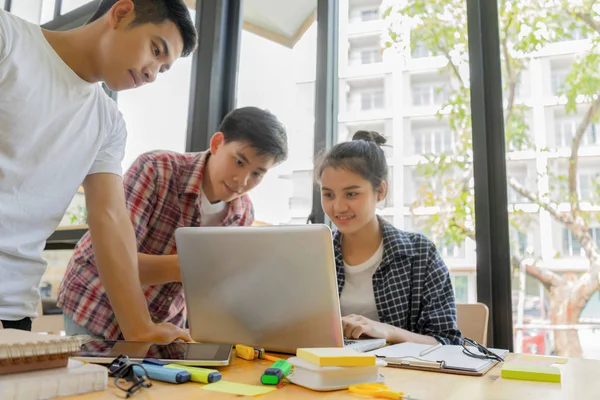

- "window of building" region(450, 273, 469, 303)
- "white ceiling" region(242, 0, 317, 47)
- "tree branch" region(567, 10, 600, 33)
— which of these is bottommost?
"window of building" region(450, 273, 469, 303)

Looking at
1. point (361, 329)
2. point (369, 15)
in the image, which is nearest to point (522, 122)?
point (369, 15)

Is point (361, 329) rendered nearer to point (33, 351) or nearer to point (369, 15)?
point (33, 351)

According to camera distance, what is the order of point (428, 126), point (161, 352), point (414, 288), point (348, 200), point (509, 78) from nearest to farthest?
1. point (161, 352)
2. point (414, 288)
3. point (348, 200)
4. point (509, 78)
5. point (428, 126)

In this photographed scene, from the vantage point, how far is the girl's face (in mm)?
1495

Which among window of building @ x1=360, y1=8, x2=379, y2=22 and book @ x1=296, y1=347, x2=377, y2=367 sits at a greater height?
window of building @ x1=360, y1=8, x2=379, y2=22

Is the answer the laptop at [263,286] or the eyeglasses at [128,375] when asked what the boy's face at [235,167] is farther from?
the eyeglasses at [128,375]

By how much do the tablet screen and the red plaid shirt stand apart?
1.68 feet

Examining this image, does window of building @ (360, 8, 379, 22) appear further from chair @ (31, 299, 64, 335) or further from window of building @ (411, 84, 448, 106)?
chair @ (31, 299, 64, 335)

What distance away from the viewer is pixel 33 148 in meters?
1.02

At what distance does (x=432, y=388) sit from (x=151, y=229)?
987 mm

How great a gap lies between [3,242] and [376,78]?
146 centimetres

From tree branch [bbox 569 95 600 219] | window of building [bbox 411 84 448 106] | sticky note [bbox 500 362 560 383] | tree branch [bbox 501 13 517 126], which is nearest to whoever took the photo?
sticky note [bbox 500 362 560 383]

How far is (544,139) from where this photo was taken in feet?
5.46

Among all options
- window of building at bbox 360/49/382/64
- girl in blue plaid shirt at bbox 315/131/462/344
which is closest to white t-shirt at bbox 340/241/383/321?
girl in blue plaid shirt at bbox 315/131/462/344
